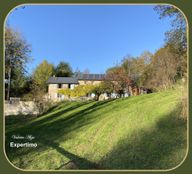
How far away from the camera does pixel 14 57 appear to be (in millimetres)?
6168

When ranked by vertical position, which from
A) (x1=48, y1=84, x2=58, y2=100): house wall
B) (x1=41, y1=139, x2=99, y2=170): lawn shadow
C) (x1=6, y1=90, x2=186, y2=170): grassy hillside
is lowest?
(x1=41, y1=139, x2=99, y2=170): lawn shadow

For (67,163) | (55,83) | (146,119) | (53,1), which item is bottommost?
(67,163)

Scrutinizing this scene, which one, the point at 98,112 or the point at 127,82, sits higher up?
the point at 127,82

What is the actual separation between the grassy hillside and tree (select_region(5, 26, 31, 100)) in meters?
0.50

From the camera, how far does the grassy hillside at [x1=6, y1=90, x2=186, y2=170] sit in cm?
495

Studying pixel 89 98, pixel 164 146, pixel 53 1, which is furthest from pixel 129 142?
pixel 89 98

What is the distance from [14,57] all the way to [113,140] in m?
2.02

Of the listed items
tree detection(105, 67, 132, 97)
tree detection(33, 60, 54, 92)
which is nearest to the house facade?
tree detection(33, 60, 54, 92)

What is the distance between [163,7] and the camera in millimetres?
4809

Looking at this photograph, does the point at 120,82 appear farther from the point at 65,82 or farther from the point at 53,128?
the point at 65,82

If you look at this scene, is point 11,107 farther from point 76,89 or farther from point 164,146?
point 76,89

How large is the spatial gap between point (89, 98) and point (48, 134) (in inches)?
150

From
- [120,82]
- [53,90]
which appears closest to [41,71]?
[53,90]

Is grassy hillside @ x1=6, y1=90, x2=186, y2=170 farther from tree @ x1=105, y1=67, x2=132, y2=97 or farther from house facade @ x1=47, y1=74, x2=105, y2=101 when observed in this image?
tree @ x1=105, y1=67, x2=132, y2=97
